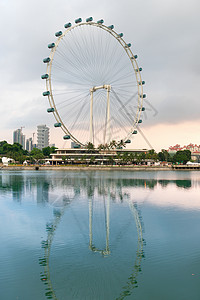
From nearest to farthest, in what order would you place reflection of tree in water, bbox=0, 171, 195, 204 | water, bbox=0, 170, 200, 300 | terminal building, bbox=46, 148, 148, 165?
water, bbox=0, 170, 200, 300, reflection of tree in water, bbox=0, 171, 195, 204, terminal building, bbox=46, 148, 148, 165

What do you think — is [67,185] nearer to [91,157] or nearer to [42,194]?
[42,194]

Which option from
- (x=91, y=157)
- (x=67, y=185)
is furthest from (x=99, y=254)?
(x=91, y=157)

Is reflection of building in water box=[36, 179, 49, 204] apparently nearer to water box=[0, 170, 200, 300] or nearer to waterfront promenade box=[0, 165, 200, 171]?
water box=[0, 170, 200, 300]

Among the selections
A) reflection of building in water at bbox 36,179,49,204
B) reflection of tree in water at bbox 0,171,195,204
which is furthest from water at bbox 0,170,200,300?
reflection of tree in water at bbox 0,171,195,204

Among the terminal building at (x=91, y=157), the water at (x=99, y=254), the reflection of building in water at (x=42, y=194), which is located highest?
the terminal building at (x=91, y=157)

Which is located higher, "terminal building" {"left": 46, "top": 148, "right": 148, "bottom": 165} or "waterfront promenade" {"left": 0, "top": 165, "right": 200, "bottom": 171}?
"terminal building" {"left": 46, "top": 148, "right": 148, "bottom": 165}

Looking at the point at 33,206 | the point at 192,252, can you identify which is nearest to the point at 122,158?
the point at 33,206

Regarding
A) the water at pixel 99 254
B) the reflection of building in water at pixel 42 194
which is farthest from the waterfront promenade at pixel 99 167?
the water at pixel 99 254

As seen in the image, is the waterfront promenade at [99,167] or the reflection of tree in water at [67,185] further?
the waterfront promenade at [99,167]

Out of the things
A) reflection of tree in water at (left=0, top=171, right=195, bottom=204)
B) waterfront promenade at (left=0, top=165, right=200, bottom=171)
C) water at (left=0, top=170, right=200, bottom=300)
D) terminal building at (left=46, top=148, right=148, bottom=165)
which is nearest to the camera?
water at (left=0, top=170, right=200, bottom=300)

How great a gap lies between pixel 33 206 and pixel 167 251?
1660 cm

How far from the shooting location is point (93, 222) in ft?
67.8

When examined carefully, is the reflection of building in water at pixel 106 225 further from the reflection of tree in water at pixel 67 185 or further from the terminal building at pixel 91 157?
the terminal building at pixel 91 157

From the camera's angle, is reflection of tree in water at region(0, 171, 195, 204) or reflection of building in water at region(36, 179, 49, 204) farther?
reflection of tree in water at region(0, 171, 195, 204)
